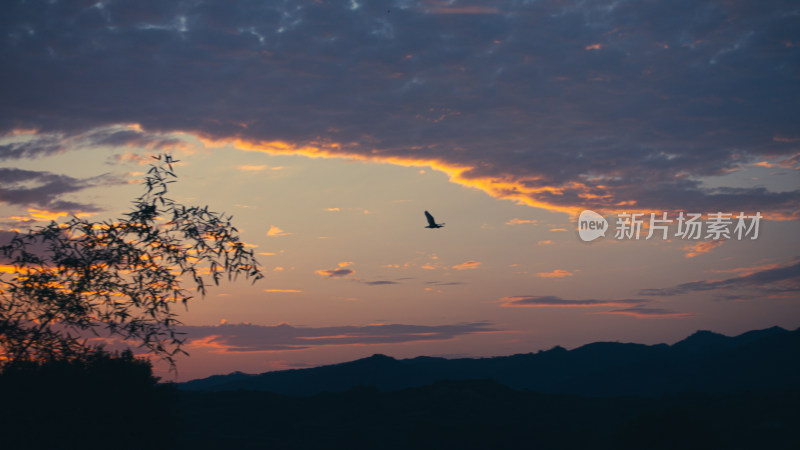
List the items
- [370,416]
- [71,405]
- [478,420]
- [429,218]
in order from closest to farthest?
[71,405]
[429,218]
[478,420]
[370,416]

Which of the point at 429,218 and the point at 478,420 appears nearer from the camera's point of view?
the point at 429,218

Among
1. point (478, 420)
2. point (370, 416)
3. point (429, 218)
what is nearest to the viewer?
point (429, 218)

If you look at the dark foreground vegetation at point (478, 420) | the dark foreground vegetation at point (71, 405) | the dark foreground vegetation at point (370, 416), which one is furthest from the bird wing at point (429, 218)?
the dark foreground vegetation at point (478, 420)

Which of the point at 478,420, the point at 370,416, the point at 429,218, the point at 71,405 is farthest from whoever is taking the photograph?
the point at 370,416

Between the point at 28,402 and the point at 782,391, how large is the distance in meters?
96.5

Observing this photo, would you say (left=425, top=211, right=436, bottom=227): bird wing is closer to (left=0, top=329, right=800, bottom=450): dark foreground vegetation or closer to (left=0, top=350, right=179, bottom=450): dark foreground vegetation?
(left=0, top=329, right=800, bottom=450): dark foreground vegetation

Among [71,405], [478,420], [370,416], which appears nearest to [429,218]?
[71,405]

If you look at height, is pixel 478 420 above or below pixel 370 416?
below

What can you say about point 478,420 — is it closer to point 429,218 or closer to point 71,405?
point 429,218

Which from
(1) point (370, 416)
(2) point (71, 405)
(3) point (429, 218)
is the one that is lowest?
(1) point (370, 416)

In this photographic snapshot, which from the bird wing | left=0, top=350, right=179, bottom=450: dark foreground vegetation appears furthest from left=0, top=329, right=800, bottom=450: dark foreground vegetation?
the bird wing

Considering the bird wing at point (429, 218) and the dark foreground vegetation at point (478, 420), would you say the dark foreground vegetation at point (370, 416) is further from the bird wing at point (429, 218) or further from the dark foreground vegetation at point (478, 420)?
the bird wing at point (429, 218)

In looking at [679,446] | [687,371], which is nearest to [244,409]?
[679,446]

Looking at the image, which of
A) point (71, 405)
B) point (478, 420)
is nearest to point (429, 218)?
point (71, 405)
